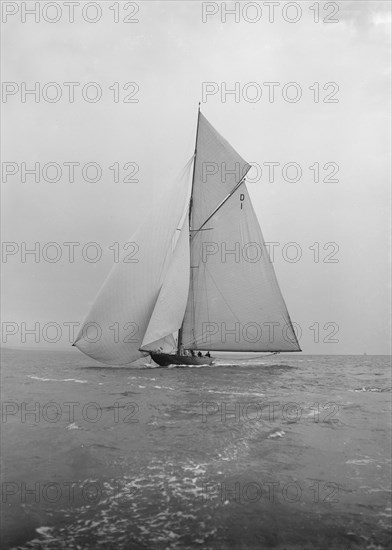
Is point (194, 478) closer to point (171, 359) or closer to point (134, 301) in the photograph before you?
point (134, 301)

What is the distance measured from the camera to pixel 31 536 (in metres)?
5.76

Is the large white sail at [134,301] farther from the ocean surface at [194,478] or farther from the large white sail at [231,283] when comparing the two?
the ocean surface at [194,478]

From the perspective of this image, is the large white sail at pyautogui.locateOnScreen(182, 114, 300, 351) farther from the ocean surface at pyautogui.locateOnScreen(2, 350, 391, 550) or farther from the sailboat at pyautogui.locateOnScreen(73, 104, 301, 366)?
the ocean surface at pyautogui.locateOnScreen(2, 350, 391, 550)

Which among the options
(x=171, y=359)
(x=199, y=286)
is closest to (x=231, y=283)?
(x=199, y=286)

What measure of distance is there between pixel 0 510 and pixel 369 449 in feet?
24.5

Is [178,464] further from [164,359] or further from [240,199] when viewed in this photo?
[240,199]

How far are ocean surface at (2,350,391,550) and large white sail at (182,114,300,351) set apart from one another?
65.1ft

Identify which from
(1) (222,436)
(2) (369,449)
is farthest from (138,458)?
(2) (369,449)

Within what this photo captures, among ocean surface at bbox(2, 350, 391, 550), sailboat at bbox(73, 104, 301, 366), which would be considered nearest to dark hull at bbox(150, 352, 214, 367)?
sailboat at bbox(73, 104, 301, 366)

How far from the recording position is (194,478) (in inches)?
321

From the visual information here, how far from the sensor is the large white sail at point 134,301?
31578 mm

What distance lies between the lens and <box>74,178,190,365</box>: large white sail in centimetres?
3158

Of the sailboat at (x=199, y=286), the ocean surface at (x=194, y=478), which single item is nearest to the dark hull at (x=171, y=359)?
the sailboat at (x=199, y=286)

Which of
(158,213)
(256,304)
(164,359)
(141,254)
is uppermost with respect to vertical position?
(158,213)
